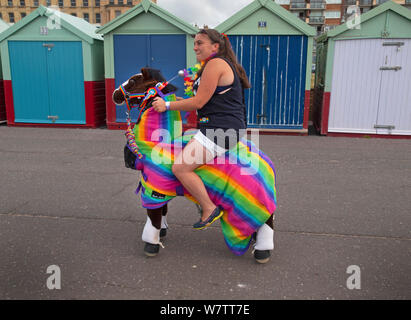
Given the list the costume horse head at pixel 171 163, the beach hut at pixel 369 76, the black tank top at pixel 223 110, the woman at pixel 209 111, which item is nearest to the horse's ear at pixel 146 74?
the costume horse head at pixel 171 163

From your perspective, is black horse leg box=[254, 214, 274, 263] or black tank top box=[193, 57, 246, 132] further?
black horse leg box=[254, 214, 274, 263]

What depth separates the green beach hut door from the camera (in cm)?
970

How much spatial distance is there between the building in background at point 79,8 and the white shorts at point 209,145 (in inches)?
2800

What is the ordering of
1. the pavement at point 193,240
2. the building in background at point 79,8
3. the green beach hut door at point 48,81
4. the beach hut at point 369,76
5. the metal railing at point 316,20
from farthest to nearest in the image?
the metal railing at point 316,20, the building in background at point 79,8, the green beach hut door at point 48,81, the beach hut at point 369,76, the pavement at point 193,240

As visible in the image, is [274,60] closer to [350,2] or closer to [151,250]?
[151,250]

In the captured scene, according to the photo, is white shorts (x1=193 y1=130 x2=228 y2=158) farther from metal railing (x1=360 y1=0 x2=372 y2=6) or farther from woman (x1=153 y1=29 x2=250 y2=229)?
metal railing (x1=360 y1=0 x2=372 y2=6)

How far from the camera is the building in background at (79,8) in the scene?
227 feet

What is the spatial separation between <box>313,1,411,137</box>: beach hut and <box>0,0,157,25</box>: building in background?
65.7m

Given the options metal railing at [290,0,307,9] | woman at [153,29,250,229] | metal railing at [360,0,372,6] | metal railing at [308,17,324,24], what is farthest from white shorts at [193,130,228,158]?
metal railing at [290,0,307,9]

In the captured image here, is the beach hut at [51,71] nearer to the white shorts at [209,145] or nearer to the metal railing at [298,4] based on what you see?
the white shorts at [209,145]
